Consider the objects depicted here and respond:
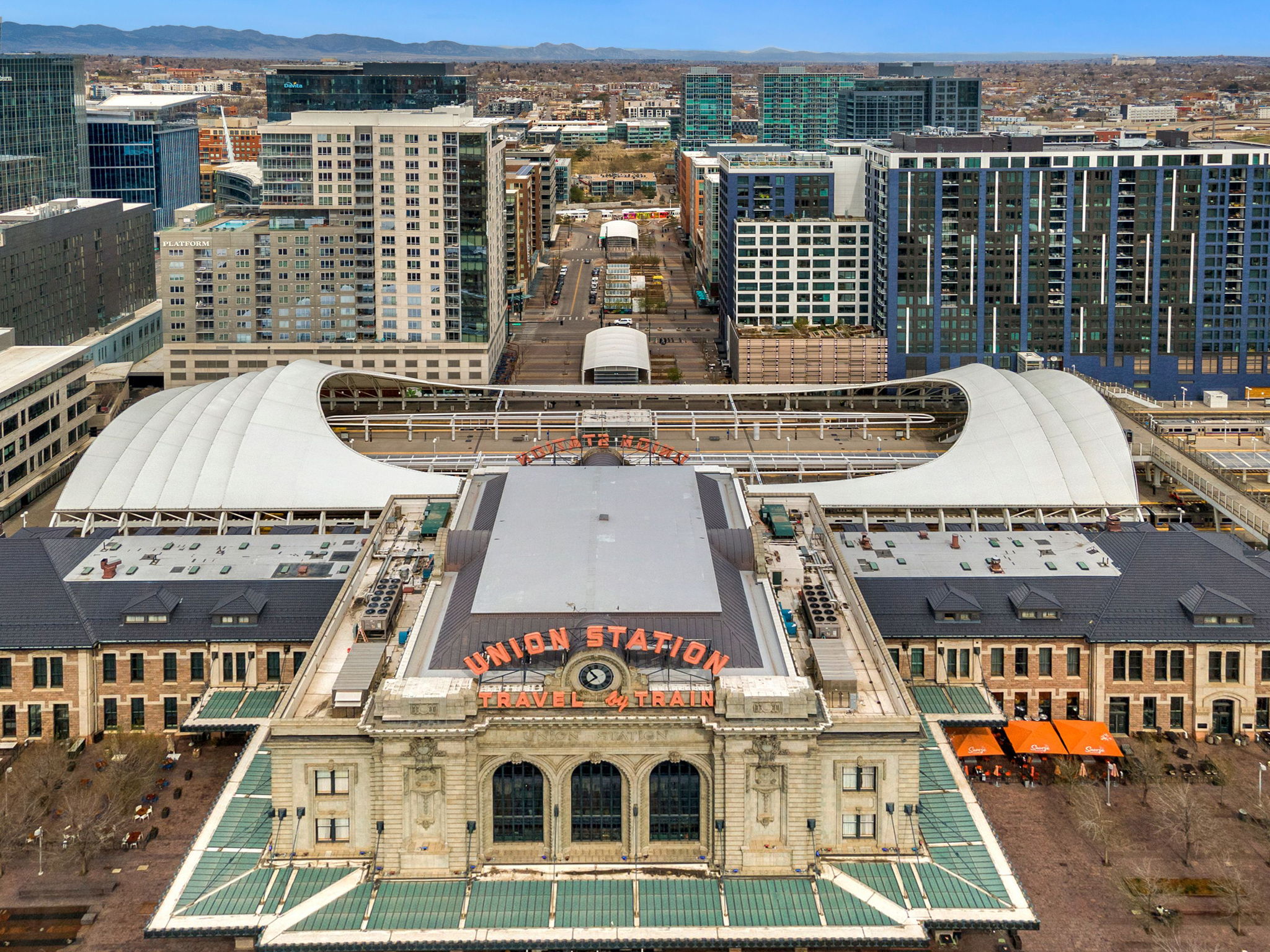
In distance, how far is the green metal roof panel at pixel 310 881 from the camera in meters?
78.5

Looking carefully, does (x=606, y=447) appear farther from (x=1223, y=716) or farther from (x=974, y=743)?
(x=1223, y=716)

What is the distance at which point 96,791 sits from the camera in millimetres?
99000

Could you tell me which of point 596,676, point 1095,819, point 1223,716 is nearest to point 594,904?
point 596,676

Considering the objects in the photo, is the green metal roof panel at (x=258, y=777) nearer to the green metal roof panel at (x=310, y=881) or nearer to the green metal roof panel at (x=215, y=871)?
the green metal roof panel at (x=215, y=871)

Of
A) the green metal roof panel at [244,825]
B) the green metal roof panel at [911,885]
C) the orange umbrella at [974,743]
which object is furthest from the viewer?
the orange umbrella at [974,743]

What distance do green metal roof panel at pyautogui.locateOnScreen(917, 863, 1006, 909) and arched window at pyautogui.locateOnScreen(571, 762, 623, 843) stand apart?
1680 centimetres

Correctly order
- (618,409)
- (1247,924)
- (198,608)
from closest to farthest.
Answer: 1. (1247,924)
2. (198,608)
3. (618,409)

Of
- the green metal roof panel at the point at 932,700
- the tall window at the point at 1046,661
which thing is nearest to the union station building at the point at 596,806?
the green metal roof panel at the point at 932,700

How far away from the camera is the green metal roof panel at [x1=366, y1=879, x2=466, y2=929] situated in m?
77.0

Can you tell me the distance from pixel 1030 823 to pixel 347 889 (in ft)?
147

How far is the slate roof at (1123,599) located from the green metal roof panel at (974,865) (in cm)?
3136

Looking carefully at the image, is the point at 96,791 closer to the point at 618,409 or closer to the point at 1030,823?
the point at 1030,823

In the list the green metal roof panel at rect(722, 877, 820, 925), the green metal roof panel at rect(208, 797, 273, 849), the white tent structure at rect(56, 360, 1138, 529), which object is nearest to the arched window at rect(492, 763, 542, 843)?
the green metal roof panel at rect(722, 877, 820, 925)

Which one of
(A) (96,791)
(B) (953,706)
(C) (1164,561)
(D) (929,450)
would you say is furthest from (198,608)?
(D) (929,450)
